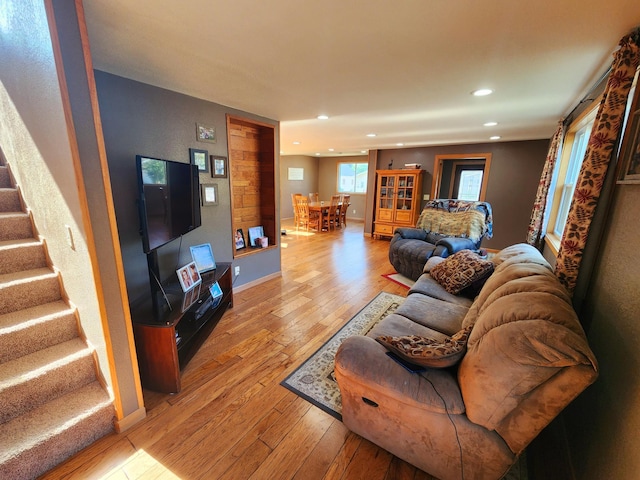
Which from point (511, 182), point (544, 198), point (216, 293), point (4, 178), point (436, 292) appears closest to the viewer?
point (4, 178)

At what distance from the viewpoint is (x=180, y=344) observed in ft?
6.41

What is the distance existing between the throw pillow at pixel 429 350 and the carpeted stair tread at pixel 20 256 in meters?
2.44

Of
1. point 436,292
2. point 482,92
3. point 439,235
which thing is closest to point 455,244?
point 439,235

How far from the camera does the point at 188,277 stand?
2.24 meters

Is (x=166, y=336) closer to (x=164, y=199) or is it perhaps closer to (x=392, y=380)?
(x=164, y=199)

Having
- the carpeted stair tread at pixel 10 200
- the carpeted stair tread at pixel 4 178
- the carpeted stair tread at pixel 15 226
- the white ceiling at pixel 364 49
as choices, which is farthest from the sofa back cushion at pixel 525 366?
the carpeted stair tread at pixel 4 178

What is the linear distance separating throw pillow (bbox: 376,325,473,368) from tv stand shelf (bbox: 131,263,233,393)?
1372mm

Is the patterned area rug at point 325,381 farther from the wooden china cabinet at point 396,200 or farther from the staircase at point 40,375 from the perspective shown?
the wooden china cabinet at point 396,200

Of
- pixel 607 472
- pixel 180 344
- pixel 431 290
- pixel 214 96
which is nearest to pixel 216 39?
pixel 214 96

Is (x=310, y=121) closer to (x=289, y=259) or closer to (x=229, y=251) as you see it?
(x=229, y=251)

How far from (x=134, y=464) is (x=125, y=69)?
98.1 inches

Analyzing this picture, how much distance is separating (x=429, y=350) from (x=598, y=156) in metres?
1.44

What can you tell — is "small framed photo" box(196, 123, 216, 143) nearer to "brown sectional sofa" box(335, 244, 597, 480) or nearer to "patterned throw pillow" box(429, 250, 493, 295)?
"brown sectional sofa" box(335, 244, 597, 480)

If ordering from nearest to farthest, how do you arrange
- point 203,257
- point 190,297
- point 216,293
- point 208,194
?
1. point 190,297
2. point 216,293
3. point 203,257
4. point 208,194
